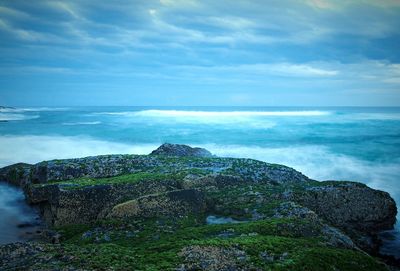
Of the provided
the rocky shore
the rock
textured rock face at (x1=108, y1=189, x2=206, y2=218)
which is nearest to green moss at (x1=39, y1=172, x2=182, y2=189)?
the rocky shore

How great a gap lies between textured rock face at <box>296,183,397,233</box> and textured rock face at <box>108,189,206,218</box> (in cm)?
450

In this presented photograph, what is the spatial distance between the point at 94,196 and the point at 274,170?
9128 millimetres

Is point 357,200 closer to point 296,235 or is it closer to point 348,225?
point 348,225

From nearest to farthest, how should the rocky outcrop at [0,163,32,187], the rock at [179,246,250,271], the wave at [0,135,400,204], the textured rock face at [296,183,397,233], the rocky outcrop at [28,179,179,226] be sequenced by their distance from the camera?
the rock at [179,246,250,271] → the rocky outcrop at [28,179,179,226] → the textured rock face at [296,183,397,233] → the rocky outcrop at [0,163,32,187] → the wave at [0,135,400,204]

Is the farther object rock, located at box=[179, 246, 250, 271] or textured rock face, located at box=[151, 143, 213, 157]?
textured rock face, located at box=[151, 143, 213, 157]

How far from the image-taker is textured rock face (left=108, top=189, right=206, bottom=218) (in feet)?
39.2

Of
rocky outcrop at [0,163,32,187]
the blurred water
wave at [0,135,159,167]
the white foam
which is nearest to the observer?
the blurred water

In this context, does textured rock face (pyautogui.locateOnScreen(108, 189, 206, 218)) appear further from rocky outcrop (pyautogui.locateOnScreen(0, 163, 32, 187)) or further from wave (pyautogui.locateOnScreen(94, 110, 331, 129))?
wave (pyautogui.locateOnScreen(94, 110, 331, 129))

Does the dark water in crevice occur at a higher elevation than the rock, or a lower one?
lower

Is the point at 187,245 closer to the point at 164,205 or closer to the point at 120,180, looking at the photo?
the point at 164,205

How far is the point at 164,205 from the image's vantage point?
12.4 meters

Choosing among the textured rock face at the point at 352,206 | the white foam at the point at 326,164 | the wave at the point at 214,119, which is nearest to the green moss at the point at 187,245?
the textured rock face at the point at 352,206

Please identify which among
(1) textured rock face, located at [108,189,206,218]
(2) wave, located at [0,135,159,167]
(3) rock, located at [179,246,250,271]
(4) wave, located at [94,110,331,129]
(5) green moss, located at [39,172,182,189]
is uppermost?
(4) wave, located at [94,110,331,129]

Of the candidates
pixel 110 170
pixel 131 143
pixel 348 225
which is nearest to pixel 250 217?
pixel 348 225
